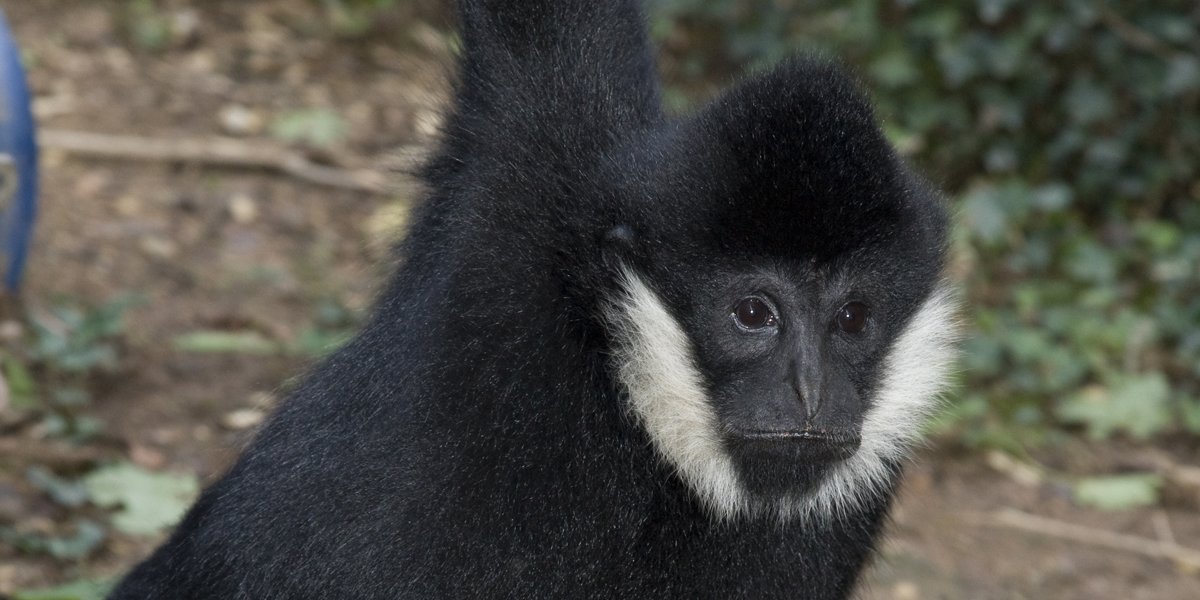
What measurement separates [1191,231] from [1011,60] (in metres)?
1.64

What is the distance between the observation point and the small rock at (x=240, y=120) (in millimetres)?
7992

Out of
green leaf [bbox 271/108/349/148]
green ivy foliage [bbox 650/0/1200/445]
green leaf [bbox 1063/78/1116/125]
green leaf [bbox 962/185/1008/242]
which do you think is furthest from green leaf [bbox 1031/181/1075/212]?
green leaf [bbox 271/108/349/148]

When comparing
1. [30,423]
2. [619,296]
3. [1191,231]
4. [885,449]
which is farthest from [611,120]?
[1191,231]

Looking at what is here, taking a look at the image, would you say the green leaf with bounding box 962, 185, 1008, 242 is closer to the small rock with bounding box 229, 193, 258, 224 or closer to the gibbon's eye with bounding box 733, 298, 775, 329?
the small rock with bounding box 229, 193, 258, 224

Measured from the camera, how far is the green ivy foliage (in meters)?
7.25

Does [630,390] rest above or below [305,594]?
above

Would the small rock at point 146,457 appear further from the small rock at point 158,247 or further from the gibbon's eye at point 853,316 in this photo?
the gibbon's eye at point 853,316

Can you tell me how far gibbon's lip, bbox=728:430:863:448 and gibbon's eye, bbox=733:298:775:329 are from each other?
272 millimetres

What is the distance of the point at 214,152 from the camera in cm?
752

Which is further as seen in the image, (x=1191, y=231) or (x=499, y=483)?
(x=1191, y=231)

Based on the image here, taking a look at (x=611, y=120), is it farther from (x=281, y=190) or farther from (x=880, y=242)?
(x=281, y=190)

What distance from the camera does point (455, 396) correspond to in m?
3.10

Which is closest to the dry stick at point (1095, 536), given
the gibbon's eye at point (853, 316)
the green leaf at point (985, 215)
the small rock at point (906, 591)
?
the small rock at point (906, 591)

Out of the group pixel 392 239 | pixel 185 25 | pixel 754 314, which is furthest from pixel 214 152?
pixel 754 314
